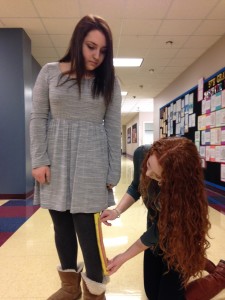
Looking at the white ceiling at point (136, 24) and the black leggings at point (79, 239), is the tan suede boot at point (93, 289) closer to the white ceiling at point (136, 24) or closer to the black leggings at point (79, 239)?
the black leggings at point (79, 239)

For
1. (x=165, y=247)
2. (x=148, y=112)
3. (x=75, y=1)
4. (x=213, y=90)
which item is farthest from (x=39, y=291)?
(x=148, y=112)

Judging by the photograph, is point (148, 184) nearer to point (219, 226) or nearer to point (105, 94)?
point (105, 94)

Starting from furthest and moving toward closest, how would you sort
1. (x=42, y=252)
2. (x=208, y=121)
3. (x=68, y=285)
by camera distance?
(x=208, y=121) → (x=42, y=252) → (x=68, y=285)

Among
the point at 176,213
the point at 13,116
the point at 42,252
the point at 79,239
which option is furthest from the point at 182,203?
the point at 13,116

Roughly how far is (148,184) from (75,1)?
2808mm

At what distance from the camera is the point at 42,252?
1.79m

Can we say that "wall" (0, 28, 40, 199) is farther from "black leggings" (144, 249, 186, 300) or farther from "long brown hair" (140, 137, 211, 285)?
"long brown hair" (140, 137, 211, 285)

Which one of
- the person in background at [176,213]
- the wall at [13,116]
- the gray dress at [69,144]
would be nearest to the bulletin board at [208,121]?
the wall at [13,116]

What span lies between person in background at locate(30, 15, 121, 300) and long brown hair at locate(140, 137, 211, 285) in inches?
9.9

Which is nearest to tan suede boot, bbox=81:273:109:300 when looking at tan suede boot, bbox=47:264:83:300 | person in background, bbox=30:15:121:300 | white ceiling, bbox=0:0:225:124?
person in background, bbox=30:15:121:300

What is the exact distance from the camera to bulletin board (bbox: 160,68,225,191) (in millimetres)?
4035

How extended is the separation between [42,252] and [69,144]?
1.08 m

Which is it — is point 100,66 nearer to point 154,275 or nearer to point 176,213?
point 176,213

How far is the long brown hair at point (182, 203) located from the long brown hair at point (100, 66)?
0.32 metres
